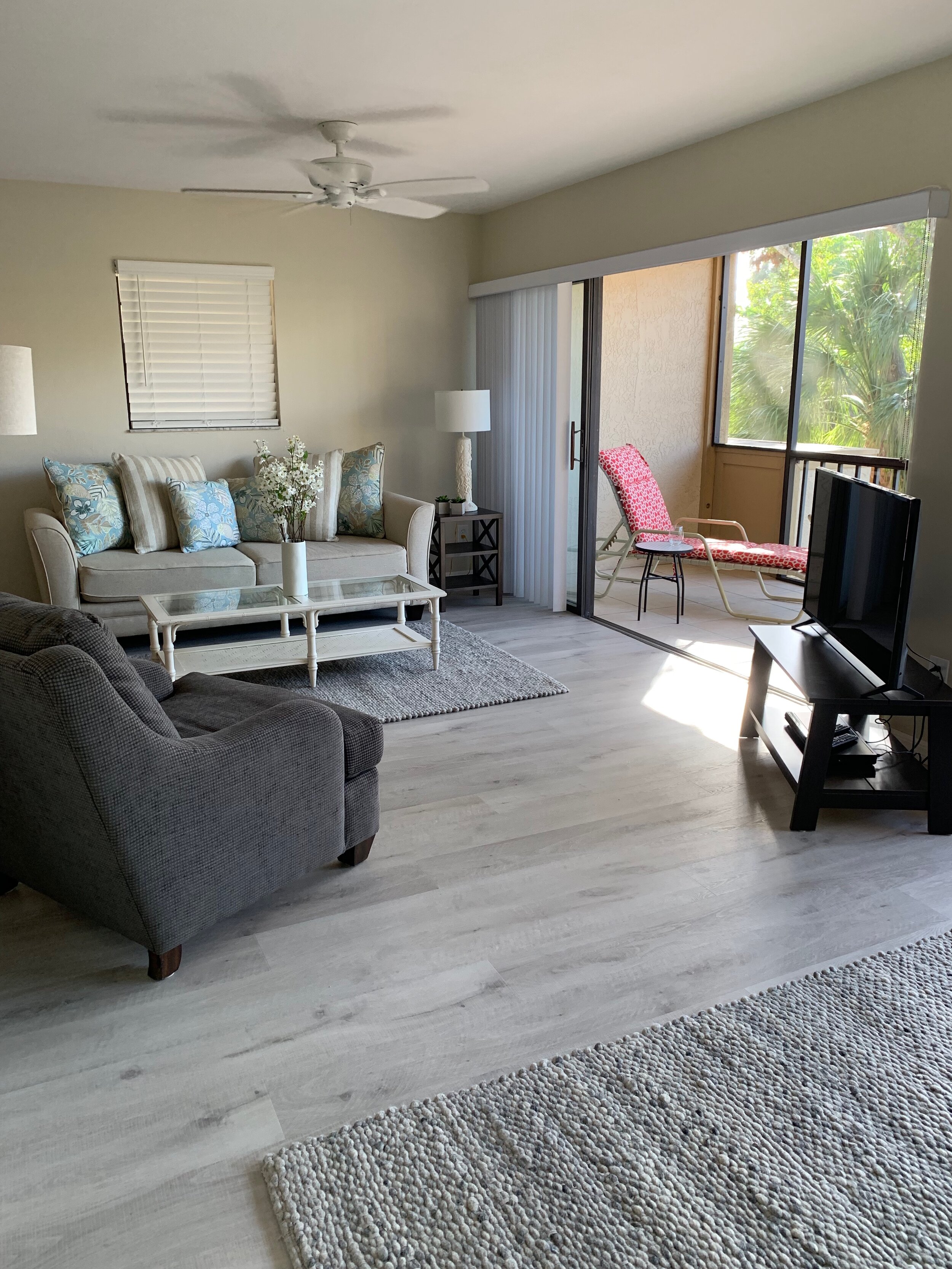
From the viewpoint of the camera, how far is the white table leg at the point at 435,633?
182 inches

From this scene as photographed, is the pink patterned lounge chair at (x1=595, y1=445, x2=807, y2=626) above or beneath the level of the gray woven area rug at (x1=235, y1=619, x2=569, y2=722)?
above

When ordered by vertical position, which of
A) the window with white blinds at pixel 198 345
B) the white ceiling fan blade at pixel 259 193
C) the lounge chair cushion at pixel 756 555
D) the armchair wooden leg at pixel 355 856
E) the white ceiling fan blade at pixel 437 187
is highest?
the white ceiling fan blade at pixel 437 187

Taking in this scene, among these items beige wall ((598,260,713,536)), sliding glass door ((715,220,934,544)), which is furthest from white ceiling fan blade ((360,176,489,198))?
beige wall ((598,260,713,536))

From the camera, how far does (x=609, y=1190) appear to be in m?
1.70

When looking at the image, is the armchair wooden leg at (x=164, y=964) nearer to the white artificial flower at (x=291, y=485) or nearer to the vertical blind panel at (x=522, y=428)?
the white artificial flower at (x=291, y=485)

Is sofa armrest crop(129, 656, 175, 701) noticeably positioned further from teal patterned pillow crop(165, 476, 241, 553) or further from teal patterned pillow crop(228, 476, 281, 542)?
teal patterned pillow crop(228, 476, 281, 542)

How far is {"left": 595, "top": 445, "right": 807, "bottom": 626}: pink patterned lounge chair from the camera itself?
18.3 ft

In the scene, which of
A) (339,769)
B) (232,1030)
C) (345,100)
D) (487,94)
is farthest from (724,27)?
(232,1030)

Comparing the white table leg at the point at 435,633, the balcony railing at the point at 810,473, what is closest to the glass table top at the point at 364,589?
the white table leg at the point at 435,633

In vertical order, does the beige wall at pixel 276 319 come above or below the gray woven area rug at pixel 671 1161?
above

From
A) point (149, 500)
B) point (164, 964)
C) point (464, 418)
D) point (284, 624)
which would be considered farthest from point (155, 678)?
point (464, 418)

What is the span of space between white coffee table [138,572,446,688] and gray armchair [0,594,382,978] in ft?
5.36

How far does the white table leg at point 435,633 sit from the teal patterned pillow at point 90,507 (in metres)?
1.88

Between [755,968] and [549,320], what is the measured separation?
4.32 meters
